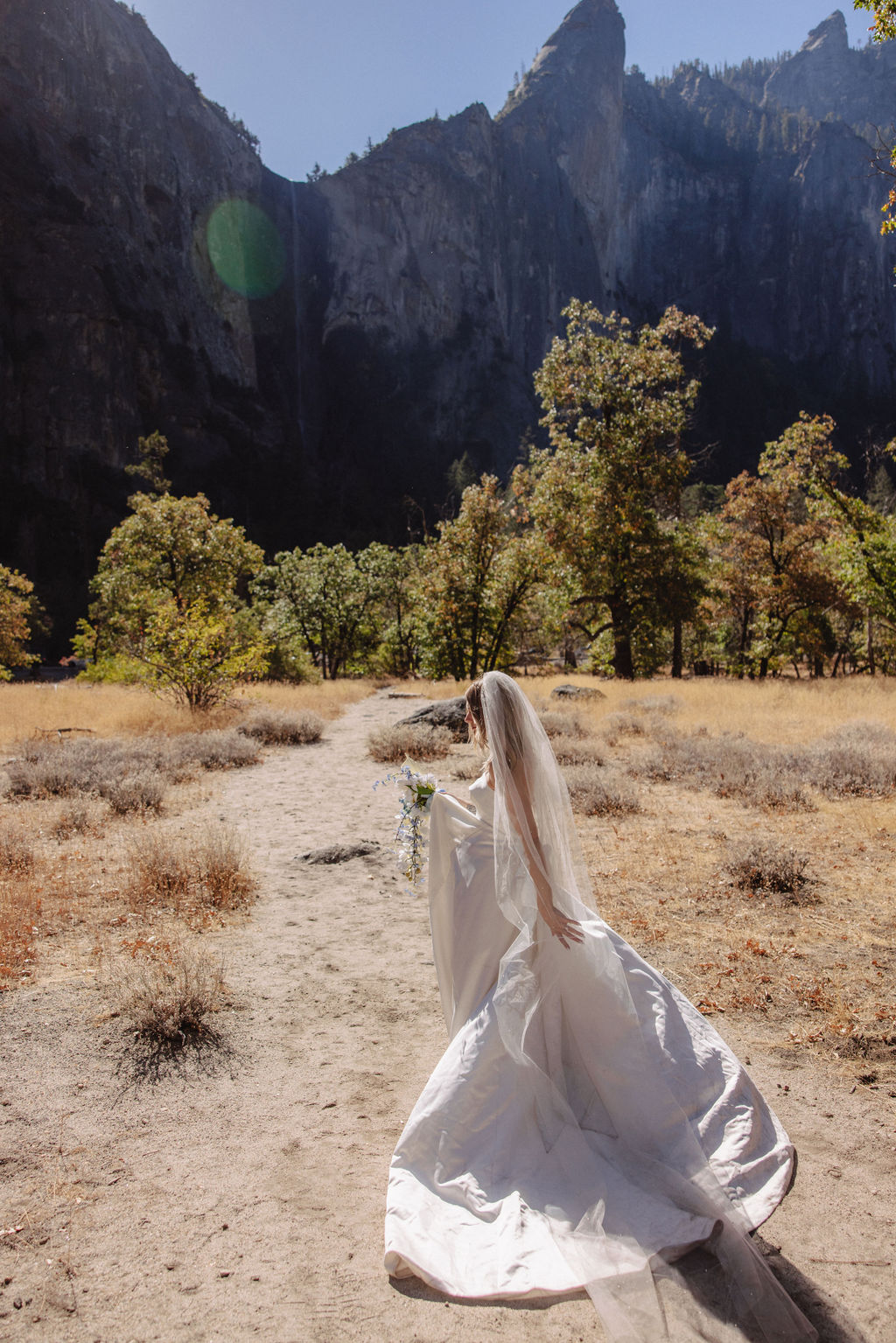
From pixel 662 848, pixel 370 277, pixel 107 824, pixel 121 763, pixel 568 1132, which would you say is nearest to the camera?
pixel 568 1132

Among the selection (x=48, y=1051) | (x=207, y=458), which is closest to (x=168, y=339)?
(x=207, y=458)

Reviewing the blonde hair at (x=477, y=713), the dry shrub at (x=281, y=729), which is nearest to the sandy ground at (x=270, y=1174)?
the blonde hair at (x=477, y=713)

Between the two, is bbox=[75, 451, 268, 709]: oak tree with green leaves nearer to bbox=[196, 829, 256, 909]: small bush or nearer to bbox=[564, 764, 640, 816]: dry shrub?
bbox=[564, 764, 640, 816]: dry shrub

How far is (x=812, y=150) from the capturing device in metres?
137

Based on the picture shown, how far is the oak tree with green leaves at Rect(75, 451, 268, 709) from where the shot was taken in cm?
1569

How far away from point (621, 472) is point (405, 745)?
Result: 12.3 m

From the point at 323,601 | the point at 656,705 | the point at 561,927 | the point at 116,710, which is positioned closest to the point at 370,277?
the point at 323,601

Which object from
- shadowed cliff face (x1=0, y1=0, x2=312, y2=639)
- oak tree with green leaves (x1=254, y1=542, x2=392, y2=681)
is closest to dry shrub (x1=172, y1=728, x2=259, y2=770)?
oak tree with green leaves (x1=254, y1=542, x2=392, y2=681)

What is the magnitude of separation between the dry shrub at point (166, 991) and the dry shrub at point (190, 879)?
983mm

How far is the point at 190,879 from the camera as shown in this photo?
616cm

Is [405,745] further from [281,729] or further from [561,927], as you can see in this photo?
[561,927]

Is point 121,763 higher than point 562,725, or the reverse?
point 562,725

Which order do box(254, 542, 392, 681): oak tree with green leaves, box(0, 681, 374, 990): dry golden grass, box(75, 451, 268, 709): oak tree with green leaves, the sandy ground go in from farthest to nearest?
box(254, 542, 392, 681): oak tree with green leaves, box(75, 451, 268, 709): oak tree with green leaves, box(0, 681, 374, 990): dry golden grass, the sandy ground

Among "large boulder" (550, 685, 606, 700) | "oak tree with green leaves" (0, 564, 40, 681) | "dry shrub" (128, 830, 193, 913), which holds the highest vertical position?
"oak tree with green leaves" (0, 564, 40, 681)
